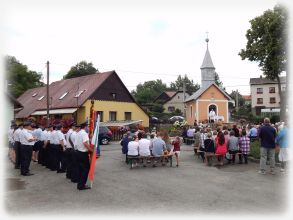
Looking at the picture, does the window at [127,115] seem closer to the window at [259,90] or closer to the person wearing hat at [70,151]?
the person wearing hat at [70,151]

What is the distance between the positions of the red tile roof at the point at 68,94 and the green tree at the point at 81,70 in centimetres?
1086

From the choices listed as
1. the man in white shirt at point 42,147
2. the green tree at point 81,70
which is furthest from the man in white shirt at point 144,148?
the green tree at point 81,70

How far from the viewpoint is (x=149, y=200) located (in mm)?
9156

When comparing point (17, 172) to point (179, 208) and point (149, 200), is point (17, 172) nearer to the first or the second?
point (149, 200)

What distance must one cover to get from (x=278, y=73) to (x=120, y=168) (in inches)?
931

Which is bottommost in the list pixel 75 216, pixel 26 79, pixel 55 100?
pixel 75 216

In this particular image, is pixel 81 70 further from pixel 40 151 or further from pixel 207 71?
pixel 40 151

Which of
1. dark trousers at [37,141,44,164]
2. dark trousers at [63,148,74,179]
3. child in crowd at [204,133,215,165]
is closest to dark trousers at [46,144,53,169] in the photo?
dark trousers at [37,141,44,164]

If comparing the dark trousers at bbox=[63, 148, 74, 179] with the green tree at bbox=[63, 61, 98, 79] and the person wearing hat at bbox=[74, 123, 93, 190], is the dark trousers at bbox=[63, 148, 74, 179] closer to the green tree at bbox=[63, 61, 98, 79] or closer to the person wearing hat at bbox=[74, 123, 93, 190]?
the person wearing hat at bbox=[74, 123, 93, 190]

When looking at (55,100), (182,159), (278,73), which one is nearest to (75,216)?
(182,159)

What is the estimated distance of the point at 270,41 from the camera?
33.6m

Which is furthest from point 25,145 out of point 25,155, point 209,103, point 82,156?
point 209,103

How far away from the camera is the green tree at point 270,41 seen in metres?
33.2

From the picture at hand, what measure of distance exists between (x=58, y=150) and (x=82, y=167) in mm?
3884
